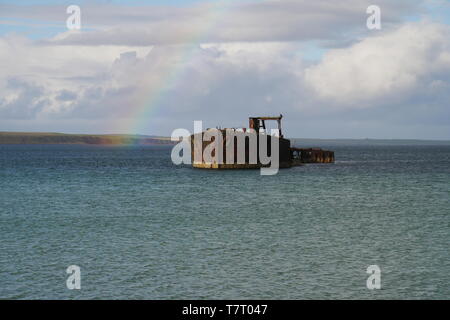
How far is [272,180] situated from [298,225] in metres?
43.1

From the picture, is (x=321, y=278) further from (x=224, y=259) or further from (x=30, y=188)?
(x=30, y=188)

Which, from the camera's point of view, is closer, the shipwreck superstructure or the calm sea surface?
the calm sea surface

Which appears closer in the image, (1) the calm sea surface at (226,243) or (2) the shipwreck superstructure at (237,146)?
(1) the calm sea surface at (226,243)

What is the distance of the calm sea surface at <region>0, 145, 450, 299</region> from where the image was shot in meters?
26.2

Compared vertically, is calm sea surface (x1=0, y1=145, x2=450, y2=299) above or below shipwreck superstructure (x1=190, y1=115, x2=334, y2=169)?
below

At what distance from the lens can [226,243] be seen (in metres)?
36.6

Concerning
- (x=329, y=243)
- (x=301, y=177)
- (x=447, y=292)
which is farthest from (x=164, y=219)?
(x=301, y=177)

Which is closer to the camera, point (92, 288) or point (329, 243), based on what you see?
point (92, 288)

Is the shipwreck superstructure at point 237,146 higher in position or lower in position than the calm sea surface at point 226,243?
higher

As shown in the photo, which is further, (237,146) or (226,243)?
(237,146)

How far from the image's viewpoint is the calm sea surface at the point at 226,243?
2625cm
